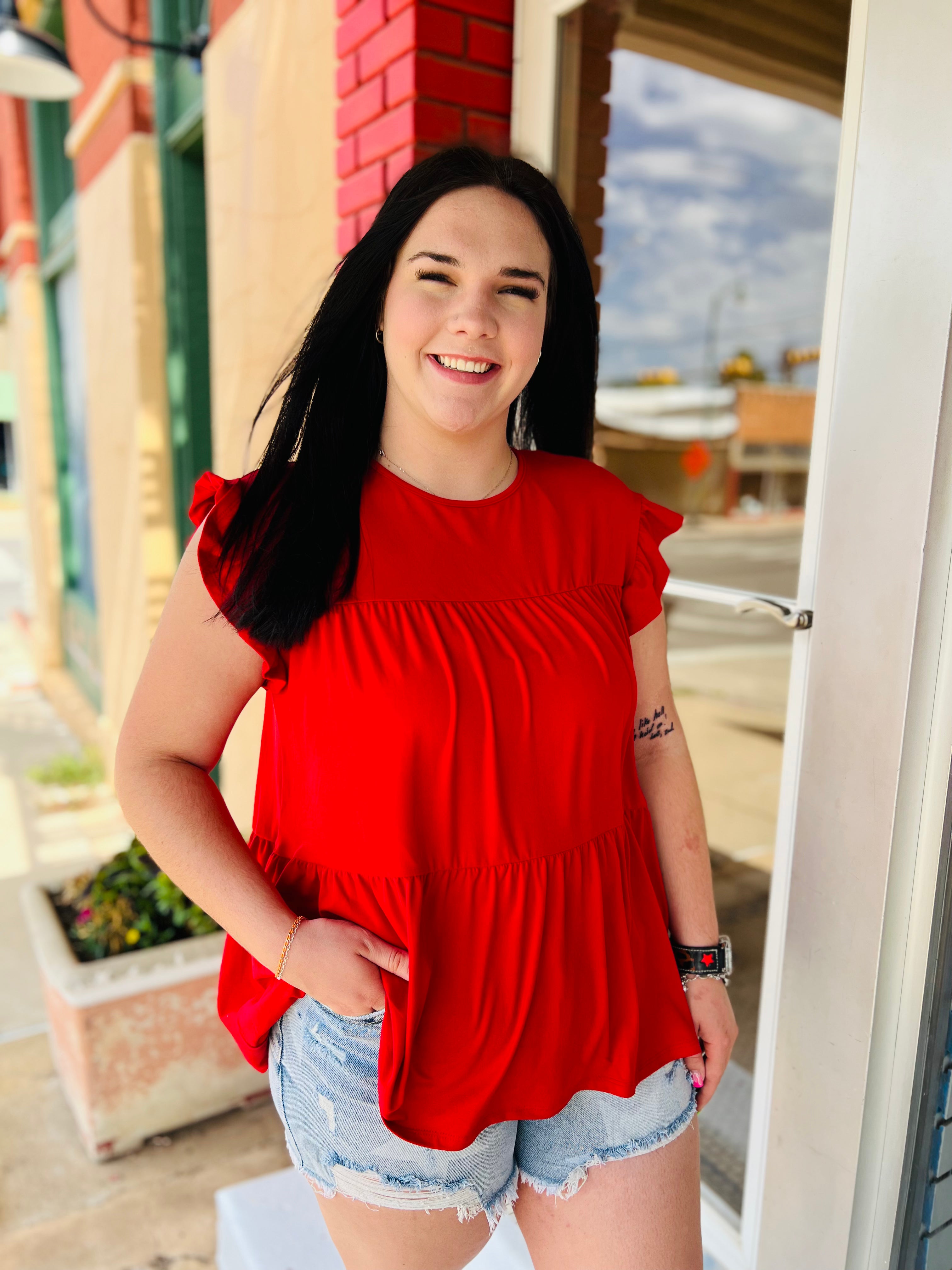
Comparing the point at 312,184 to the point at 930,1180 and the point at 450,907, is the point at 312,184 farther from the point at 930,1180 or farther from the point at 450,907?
the point at 930,1180

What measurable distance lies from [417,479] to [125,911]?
2.00 metres

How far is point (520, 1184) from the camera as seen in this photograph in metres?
1.24

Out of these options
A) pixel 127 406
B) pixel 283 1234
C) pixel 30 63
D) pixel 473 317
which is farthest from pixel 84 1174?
pixel 30 63

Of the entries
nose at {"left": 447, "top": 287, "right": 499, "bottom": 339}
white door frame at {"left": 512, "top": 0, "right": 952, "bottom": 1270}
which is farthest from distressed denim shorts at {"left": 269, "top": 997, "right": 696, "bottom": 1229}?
nose at {"left": 447, "top": 287, "right": 499, "bottom": 339}

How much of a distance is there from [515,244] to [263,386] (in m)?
1.78

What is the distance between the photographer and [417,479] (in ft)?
4.12

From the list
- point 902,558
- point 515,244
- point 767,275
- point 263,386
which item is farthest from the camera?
point 767,275

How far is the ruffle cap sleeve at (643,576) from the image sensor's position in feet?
4.37

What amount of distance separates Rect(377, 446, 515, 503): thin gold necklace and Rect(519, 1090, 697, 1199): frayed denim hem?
0.87 m

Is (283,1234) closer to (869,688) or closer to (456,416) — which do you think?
(869,688)

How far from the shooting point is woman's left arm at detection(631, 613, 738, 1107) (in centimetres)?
132

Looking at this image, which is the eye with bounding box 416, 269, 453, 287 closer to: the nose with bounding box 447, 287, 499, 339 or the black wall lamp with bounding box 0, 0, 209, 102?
the nose with bounding box 447, 287, 499, 339

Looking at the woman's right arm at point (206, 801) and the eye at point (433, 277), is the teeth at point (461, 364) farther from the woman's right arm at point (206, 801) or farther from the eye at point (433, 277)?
the woman's right arm at point (206, 801)

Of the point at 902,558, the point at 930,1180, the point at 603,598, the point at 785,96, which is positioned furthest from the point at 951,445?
the point at 785,96
